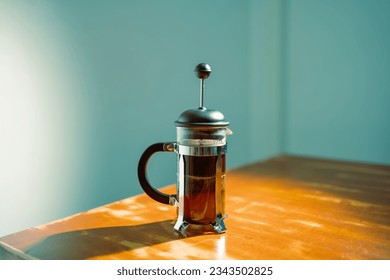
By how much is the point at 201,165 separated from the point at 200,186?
0.04m

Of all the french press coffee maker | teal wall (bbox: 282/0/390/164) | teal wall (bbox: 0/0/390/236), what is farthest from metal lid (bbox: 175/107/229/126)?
teal wall (bbox: 282/0/390/164)

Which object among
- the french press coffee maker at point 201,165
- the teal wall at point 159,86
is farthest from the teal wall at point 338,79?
the french press coffee maker at point 201,165

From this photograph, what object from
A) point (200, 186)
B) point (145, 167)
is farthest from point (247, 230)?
point (145, 167)

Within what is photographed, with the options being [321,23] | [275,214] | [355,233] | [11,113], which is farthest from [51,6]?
[321,23]

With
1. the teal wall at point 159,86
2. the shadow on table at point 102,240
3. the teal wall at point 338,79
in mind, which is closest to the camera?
the shadow on table at point 102,240

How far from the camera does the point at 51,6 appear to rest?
101cm

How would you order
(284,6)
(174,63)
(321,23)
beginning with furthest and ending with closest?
1. (284,6)
2. (321,23)
3. (174,63)

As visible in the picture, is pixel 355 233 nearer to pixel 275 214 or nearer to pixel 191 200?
pixel 275 214

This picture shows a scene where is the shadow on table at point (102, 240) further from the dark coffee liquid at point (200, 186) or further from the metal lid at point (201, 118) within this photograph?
the metal lid at point (201, 118)

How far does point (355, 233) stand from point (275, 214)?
171 mm

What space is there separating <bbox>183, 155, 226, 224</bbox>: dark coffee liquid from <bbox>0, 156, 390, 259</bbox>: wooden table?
0.04m

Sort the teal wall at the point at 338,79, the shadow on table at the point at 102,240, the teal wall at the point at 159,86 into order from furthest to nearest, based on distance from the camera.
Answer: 1. the teal wall at the point at 338,79
2. the teal wall at the point at 159,86
3. the shadow on table at the point at 102,240

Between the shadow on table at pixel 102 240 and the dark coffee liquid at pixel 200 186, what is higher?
the dark coffee liquid at pixel 200 186

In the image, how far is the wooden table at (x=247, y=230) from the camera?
622mm
